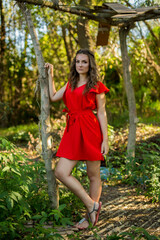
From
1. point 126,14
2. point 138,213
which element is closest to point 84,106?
point 138,213

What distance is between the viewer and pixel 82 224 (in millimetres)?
2840

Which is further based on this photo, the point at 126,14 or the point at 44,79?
the point at 126,14

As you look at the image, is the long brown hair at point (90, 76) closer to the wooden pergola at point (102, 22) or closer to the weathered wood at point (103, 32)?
the wooden pergola at point (102, 22)

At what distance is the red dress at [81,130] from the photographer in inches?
110

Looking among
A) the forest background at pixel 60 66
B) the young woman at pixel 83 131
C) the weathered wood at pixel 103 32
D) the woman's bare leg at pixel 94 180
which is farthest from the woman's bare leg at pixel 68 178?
the forest background at pixel 60 66

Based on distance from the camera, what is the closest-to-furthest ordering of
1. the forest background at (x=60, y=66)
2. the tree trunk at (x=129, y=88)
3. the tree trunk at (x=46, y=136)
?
the tree trunk at (x=46, y=136) < the tree trunk at (x=129, y=88) < the forest background at (x=60, y=66)

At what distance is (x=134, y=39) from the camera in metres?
7.05

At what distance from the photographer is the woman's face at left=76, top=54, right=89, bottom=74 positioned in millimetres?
2916

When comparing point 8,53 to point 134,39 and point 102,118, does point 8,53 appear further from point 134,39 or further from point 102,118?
point 102,118

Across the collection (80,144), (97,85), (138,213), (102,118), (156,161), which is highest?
(97,85)

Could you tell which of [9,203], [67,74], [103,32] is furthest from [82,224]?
[67,74]

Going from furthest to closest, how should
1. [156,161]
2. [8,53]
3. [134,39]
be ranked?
[8,53], [134,39], [156,161]

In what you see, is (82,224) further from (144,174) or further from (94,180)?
(144,174)

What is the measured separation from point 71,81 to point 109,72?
7.48 m
